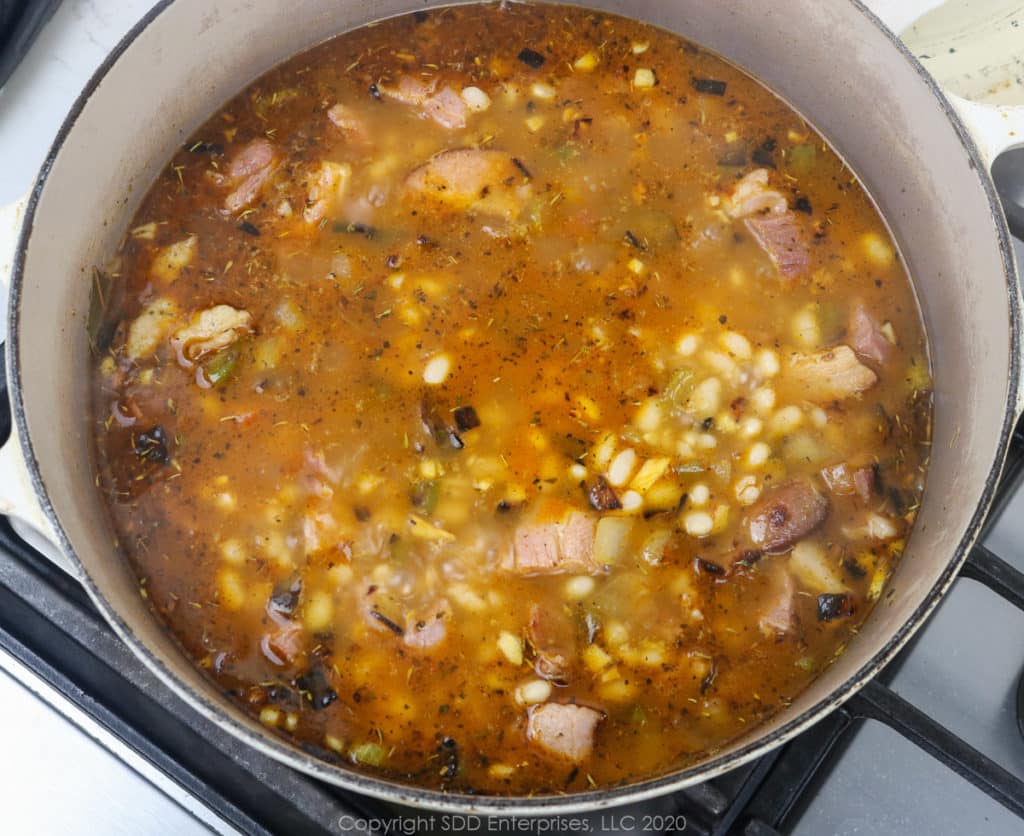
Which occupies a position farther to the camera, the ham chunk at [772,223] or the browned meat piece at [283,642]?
the ham chunk at [772,223]

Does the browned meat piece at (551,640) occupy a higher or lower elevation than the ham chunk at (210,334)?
lower

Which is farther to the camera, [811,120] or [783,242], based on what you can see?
[811,120]

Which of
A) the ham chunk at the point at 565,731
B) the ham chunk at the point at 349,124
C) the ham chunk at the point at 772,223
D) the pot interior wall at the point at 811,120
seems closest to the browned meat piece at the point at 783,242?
the ham chunk at the point at 772,223

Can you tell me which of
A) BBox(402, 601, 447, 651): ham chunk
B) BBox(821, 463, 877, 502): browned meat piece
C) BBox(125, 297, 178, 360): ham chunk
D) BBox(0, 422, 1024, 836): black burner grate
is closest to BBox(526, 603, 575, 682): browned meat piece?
BBox(402, 601, 447, 651): ham chunk

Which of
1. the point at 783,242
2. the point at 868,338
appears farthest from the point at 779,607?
the point at 783,242

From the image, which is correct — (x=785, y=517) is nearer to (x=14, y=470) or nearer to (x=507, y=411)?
(x=507, y=411)

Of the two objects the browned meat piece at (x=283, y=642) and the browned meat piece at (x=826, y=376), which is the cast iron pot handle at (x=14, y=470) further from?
the browned meat piece at (x=826, y=376)

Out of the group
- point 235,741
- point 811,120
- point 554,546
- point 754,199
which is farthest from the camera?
point 811,120
